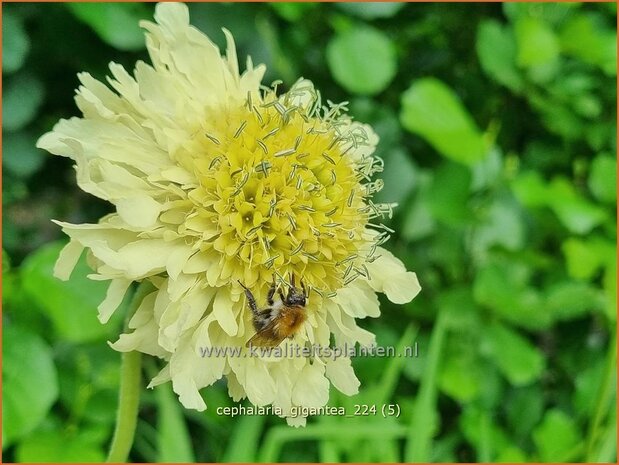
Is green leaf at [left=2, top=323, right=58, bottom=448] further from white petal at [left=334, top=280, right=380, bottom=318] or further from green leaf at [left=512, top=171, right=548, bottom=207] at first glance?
green leaf at [left=512, top=171, right=548, bottom=207]

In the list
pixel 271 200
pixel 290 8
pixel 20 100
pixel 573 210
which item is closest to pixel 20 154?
pixel 20 100

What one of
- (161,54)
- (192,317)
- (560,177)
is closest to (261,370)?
(192,317)

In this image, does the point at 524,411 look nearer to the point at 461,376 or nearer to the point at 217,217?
the point at 461,376

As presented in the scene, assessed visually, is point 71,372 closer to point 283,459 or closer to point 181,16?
point 283,459

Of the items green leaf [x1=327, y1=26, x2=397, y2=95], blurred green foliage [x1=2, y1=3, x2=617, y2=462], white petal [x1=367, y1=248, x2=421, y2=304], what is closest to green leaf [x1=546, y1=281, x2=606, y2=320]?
blurred green foliage [x1=2, y1=3, x2=617, y2=462]

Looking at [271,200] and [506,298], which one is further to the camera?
[506,298]
